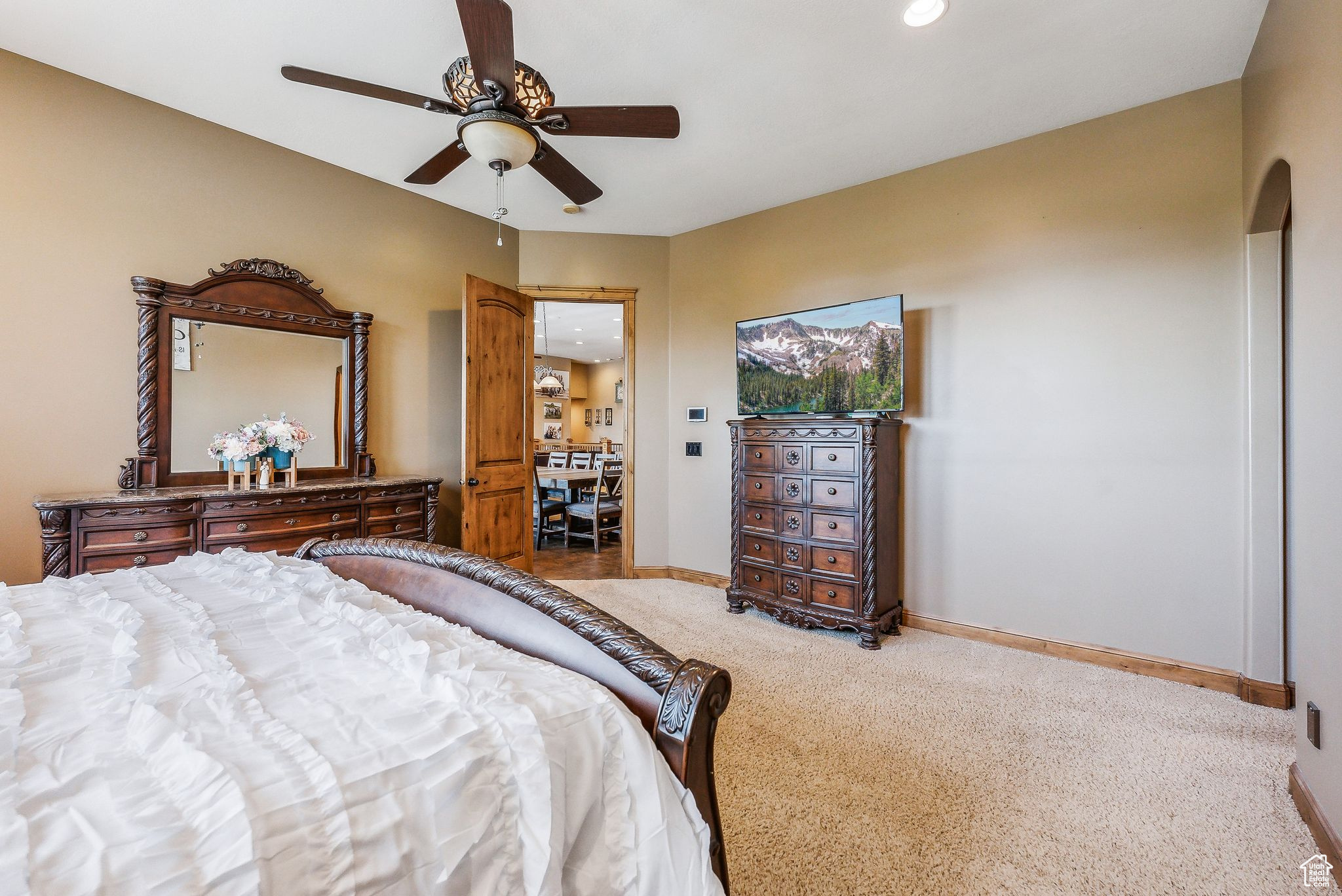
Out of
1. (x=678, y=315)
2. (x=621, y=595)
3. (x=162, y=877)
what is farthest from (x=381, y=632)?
(x=678, y=315)

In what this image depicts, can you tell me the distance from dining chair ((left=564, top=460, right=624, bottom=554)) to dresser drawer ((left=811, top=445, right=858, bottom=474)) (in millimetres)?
2414

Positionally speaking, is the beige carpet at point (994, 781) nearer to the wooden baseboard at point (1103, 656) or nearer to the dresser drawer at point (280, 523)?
the wooden baseboard at point (1103, 656)

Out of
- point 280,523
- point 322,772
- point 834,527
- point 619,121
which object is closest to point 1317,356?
point 834,527

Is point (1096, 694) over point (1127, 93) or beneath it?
beneath

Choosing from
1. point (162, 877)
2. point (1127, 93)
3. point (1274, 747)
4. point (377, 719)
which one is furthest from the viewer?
point (1127, 93)

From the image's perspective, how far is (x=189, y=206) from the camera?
3.04 metres

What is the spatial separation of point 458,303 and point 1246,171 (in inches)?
177

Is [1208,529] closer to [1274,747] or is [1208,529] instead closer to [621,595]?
[1274,747]

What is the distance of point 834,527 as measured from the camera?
10.8 ft

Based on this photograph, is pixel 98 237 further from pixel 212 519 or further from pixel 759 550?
pixel 759 550

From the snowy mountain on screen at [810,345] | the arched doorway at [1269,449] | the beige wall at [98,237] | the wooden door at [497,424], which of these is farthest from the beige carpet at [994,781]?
the beige wall at [98,237]

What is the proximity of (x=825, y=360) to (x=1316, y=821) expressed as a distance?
2670 mm

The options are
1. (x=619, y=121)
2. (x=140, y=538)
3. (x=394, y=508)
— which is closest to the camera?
(x=619, y=121)

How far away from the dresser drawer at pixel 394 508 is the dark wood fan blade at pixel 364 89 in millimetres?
2143
